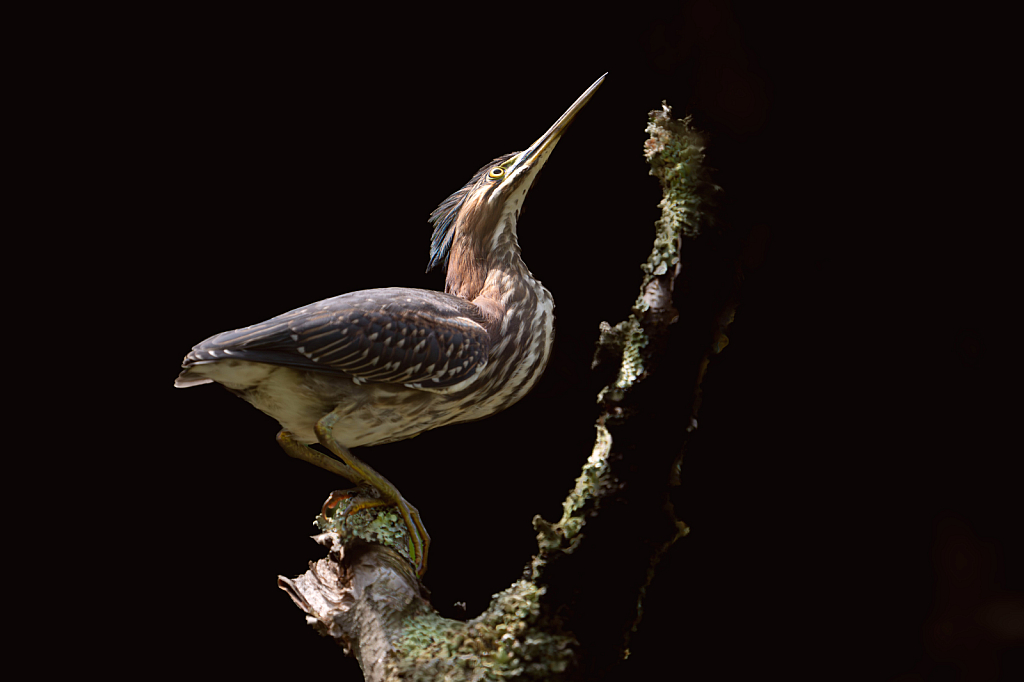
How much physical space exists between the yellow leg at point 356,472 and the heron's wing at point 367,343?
0.24 m

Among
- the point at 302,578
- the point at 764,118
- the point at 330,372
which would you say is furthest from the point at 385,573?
the point at 764,118

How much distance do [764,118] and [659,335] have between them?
2.26 ft

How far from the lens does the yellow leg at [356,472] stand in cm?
280

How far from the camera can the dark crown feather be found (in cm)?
316

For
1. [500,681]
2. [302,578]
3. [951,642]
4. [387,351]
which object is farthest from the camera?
[302,578]

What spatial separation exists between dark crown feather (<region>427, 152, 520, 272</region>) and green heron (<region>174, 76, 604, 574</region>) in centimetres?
1

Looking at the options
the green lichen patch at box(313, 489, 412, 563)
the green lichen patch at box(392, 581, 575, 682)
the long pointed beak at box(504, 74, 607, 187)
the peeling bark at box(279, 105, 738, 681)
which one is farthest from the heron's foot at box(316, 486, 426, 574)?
the long pointed beak at box(504, 74, 607, 187)

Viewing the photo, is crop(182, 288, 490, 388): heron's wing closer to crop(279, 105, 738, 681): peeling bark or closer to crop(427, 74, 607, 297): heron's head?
crop(427, 74, 607, 297): heron's head

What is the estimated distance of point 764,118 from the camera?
2322mm

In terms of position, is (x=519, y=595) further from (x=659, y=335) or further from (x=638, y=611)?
(x=659, y=335)

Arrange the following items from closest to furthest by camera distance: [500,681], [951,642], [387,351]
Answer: [951,642] → [500,681] → [387,351]

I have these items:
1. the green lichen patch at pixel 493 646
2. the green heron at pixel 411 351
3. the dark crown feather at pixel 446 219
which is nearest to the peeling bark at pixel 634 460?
the green lichen patch at pixel 493 646

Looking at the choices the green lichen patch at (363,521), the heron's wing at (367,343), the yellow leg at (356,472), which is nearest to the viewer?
the heron's wing at (367,343)

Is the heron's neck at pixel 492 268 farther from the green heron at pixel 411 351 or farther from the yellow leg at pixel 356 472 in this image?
the yellow leg at pixel 356 472
